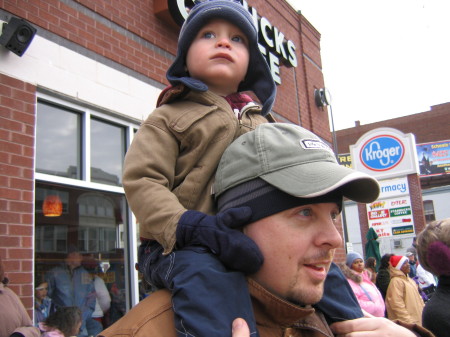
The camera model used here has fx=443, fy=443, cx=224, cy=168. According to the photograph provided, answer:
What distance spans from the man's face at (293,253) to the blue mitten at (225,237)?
0.05 metres

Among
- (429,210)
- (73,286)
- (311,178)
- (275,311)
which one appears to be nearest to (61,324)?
(73,286)

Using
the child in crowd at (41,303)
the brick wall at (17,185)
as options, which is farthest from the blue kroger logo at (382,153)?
the brick wall at (17,185)

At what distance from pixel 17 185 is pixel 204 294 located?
3.26m

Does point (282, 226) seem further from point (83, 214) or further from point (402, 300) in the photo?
point (402, 300)

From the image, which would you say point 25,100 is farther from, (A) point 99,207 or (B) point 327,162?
(B) point 327,162

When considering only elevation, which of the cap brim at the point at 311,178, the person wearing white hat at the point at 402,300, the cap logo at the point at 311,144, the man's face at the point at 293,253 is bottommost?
the person wearing white hat at the point at 402,300

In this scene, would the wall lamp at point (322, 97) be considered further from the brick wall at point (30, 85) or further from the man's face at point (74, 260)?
the man's face at point (74, 260)

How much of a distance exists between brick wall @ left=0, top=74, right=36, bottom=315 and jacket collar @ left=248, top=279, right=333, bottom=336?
Result: 303 cm

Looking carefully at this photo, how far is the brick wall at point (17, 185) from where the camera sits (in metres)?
3.83

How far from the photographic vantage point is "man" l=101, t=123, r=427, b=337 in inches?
56.1

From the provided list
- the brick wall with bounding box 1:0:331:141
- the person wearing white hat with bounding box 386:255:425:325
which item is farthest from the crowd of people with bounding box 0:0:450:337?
the person wearing white hat with bounding box 386:255:425:325

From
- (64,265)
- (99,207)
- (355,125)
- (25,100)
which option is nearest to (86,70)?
(25,100)

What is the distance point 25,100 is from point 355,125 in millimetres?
50709

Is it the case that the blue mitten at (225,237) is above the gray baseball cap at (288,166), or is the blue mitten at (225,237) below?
below
